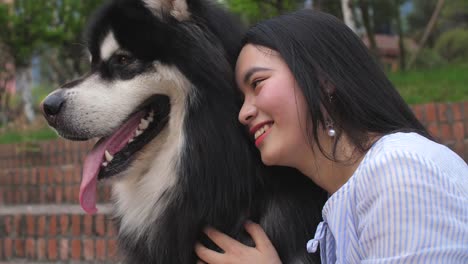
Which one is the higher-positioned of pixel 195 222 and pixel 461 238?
pixel 461 238

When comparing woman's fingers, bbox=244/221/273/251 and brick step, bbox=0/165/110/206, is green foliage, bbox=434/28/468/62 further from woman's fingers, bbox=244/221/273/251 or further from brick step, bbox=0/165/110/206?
woman's fingers, bbox=244/221/273/251

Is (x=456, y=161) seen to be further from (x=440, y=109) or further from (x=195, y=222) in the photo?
(x=440, y=109)

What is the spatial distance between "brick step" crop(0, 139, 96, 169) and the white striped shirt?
12.8 ft

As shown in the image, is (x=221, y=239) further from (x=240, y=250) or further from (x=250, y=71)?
(x=250, y=71)

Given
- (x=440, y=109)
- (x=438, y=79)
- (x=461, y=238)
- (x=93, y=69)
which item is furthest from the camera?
(x=438, y=79)

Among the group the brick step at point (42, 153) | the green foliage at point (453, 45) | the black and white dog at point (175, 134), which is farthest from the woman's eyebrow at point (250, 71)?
the green foliage at point (453, 45)

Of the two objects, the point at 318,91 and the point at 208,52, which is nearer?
the point at 318,91

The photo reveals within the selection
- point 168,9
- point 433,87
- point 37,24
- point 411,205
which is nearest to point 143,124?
point 168,9

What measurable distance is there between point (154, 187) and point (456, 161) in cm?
106

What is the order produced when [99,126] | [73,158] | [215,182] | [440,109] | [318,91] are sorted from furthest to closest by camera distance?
[73,158]
[440,109]
[99,126]
[215,182]
[318,91]

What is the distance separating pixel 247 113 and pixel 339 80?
0.31m

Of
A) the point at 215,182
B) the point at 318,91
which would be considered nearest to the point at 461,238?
the point at 318,91

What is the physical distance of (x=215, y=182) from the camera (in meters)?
1.86

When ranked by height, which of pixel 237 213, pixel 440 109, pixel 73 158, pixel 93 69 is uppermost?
pixel 93 69
